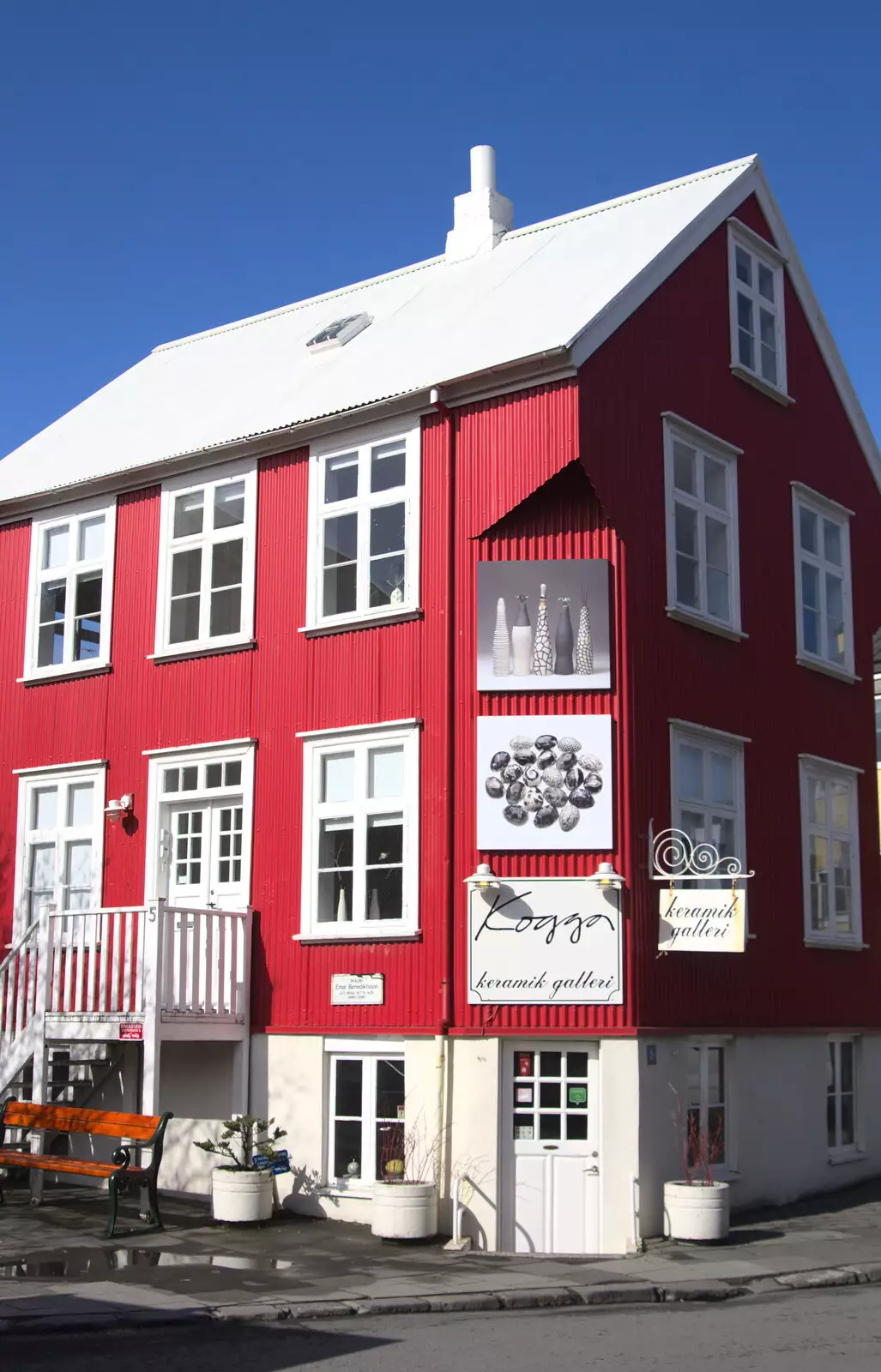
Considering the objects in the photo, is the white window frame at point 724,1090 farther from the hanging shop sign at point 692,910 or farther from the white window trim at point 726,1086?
the hanging shop sign at point 692,910

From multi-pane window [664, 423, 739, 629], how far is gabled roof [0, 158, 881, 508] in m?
1.89

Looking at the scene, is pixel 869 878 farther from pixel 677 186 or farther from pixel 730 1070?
pixel 677 186

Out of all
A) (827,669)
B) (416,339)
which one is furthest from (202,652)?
(827,669)

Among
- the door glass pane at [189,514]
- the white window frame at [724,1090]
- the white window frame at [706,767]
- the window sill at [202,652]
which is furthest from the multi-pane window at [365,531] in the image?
the white window frame at [724,1090]

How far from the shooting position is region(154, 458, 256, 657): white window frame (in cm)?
1862

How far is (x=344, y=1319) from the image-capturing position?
38.1ft

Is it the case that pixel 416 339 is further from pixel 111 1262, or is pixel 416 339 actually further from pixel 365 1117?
pixel 111 1262

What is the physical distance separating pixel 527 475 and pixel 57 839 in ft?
25.6

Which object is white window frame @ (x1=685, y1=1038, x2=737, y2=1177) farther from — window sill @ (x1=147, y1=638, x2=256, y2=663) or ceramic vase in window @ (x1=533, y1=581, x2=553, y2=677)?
window sill @ (x1=147, y1=638, x2=256, y2=663)

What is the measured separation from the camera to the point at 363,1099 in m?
16.6

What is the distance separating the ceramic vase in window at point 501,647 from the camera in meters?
16.5

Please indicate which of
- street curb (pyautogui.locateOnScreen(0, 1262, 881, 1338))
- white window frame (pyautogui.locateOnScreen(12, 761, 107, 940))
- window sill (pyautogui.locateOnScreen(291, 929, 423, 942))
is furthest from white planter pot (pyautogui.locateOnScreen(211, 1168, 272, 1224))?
white window frame (pyautogui.locateOnScreen(12, 761, 107, 940))

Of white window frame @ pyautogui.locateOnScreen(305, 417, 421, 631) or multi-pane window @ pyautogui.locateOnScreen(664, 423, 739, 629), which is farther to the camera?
multi-pane window @ pyautogui.locateOnScreen(664, 423, 739, 629)

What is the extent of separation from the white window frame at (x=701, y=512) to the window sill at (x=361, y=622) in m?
2.89
